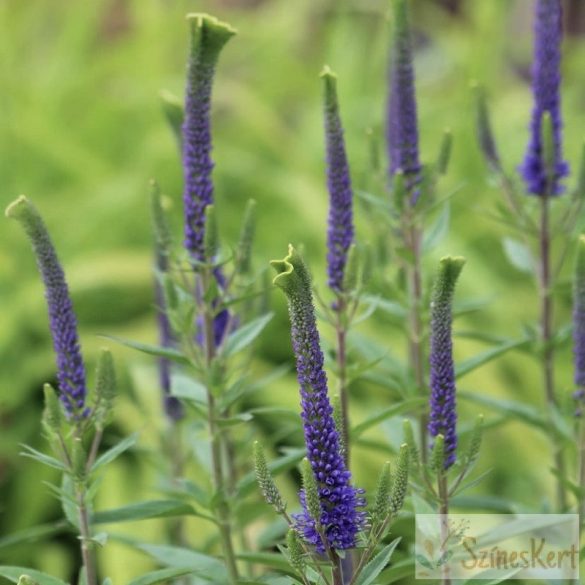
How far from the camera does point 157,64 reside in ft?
11.9

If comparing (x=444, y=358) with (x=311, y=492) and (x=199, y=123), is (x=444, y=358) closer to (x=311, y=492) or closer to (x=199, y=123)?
(x=311, y=492)

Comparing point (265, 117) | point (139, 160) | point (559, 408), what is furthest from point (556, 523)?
point (265, 117)

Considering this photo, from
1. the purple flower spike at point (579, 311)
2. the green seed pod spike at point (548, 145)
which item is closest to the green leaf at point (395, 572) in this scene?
the purple flower spike at point (579, 311)

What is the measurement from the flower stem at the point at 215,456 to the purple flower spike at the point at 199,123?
61mm

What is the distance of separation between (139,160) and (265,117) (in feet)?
1.66

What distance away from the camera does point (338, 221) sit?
1.04 meters

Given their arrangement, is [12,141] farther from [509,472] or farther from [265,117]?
[509,472]

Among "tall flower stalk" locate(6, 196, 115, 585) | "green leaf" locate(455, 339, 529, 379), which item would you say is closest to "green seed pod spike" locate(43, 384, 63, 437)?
"tall flower stalk" locate(6, 196, 115, 585)

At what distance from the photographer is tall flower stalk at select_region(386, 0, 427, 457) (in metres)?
1.12

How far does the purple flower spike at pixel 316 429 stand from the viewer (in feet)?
2.28

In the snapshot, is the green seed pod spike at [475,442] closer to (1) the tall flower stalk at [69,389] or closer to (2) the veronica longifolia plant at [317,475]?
(2) the veronica longifolia plant at [317,475]

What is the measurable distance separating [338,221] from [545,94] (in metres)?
0.38

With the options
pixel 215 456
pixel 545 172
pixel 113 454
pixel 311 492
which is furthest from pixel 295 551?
pixel 545 172

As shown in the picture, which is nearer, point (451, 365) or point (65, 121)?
point (451, 365)
